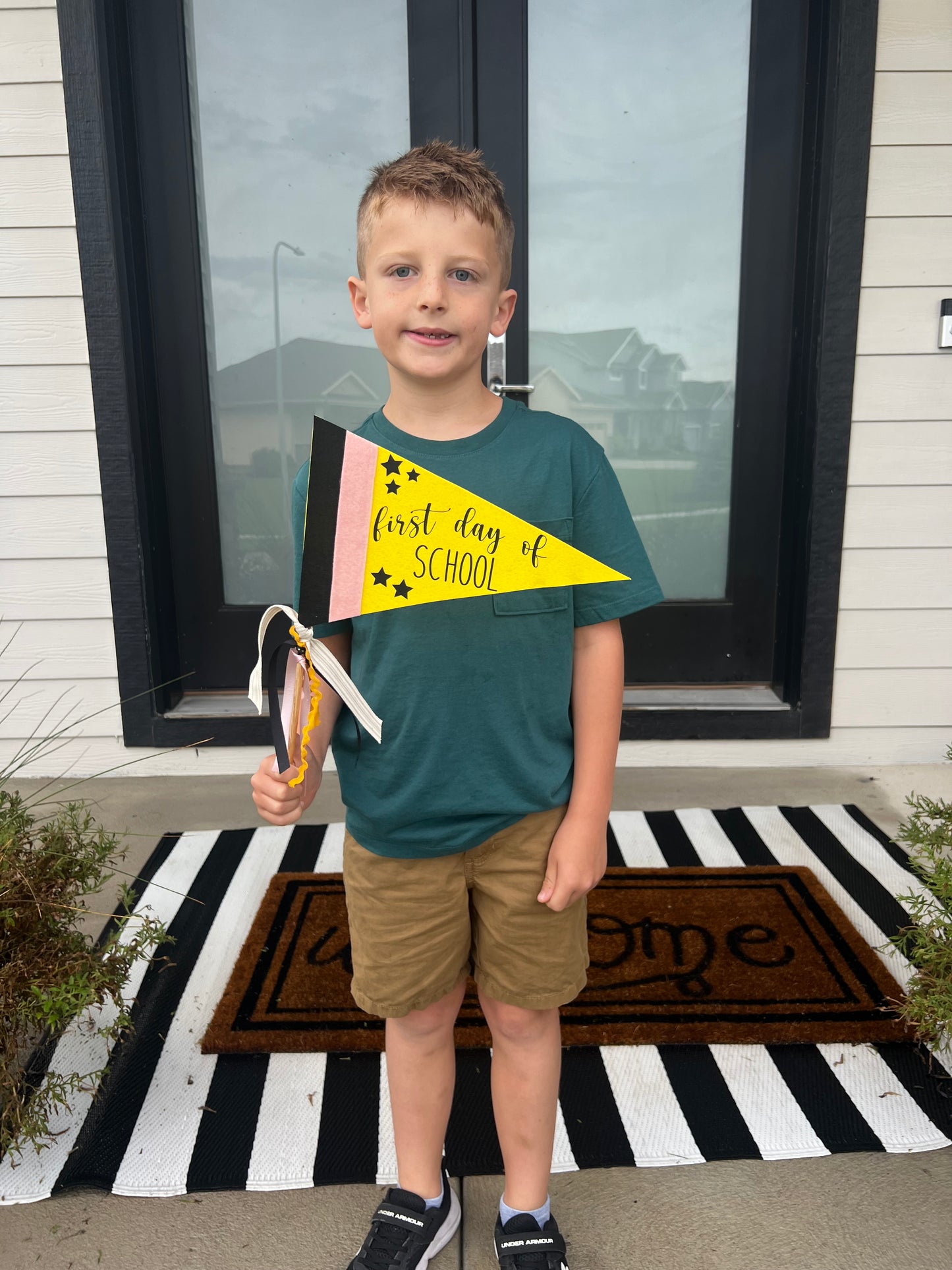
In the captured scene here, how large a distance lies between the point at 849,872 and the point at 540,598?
138cm

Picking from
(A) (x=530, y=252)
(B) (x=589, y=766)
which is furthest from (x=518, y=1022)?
(A) (x=530, y=252)

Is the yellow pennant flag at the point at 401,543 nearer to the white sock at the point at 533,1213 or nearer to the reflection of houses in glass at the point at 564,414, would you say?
the white sock at the point at 533,1213

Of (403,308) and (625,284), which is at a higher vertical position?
(625,284)

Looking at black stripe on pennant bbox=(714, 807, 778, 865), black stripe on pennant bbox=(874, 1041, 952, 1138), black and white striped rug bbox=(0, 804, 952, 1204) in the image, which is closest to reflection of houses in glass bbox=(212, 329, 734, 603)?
black stripe on pennant bbox=(714, 807, 778, 865)

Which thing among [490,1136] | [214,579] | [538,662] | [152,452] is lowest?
[490,1136]

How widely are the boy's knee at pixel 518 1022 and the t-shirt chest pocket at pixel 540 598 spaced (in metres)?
0.48

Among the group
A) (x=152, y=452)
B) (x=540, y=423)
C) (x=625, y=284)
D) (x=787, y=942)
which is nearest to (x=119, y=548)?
(x=152, y=452)

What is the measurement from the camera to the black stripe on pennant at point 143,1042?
4.21 feet

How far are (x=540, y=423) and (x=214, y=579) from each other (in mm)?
1874

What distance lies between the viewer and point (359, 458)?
3.22 feet

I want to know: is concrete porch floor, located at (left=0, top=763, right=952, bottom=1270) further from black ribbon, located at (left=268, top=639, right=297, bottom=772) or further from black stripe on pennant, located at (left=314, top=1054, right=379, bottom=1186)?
black ribbon, located at (left=268, top=639, right=297, bottom=772)

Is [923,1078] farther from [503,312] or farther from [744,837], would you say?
[503,312]

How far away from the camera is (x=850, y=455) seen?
96.4 inches

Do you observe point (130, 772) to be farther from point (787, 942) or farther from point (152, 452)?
point (787, 942)
